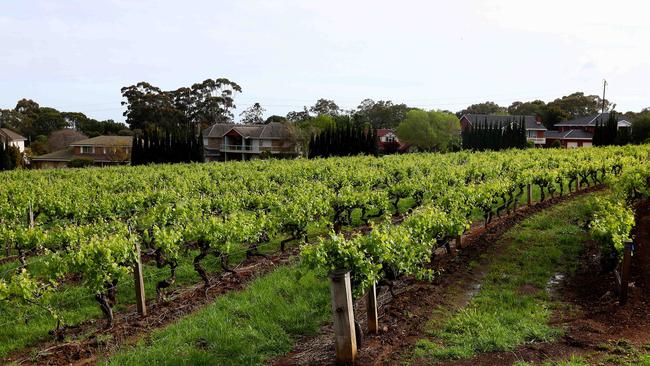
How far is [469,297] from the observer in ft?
28.0

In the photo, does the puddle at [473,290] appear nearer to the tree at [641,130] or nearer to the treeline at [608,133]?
the treeline at [608,133]

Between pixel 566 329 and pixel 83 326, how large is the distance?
716cm

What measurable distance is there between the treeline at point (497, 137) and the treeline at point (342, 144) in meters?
12.0

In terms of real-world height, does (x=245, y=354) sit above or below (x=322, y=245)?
below

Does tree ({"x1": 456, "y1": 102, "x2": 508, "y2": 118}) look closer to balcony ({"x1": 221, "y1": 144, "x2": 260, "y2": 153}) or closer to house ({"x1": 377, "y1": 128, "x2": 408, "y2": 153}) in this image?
house ({"x1": 377, "y1": 128, "x2": 408, "y2": 153})

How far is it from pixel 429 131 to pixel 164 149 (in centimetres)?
3481

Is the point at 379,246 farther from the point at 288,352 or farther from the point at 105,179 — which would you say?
the point at 105,179

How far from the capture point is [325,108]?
90.7 metres

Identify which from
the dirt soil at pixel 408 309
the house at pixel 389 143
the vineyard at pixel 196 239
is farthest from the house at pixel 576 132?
the dirt soil at pixel 408 309

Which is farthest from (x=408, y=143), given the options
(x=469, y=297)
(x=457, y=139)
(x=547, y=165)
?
(x=469, y=297)

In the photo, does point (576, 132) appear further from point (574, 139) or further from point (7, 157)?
point (7, 157)

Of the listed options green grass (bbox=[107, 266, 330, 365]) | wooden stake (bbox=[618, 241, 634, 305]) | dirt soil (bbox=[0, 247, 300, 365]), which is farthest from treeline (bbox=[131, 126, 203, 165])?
wooden stake (bbox=[618, 241, 634, 305])

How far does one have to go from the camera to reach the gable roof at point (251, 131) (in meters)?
67.9

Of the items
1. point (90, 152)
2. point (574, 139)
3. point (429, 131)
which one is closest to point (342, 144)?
point (429, 131)
